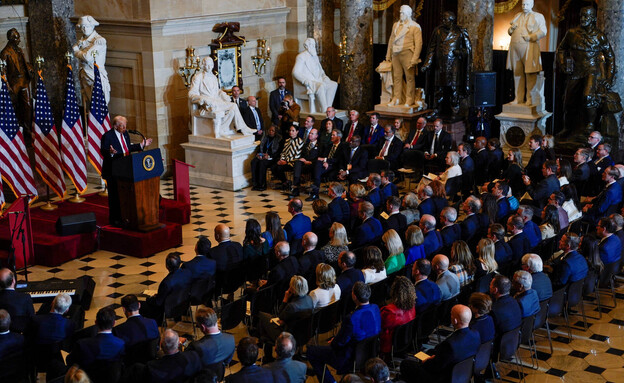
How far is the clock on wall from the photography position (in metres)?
17.7

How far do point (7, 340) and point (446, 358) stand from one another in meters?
3.90

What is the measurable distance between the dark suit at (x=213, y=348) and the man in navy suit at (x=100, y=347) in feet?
2.19

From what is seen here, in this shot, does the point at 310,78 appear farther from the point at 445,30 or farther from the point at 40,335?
the point at 40,335

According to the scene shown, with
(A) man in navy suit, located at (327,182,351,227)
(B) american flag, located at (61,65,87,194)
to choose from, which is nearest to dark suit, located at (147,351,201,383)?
(A) man in navy suit, located at (327,182,351,227)

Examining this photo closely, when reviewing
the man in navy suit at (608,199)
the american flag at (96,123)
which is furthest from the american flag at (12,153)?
the man in navy suit at (608,199)

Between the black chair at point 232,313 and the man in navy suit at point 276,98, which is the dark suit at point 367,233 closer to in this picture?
the black chair at point 232,313

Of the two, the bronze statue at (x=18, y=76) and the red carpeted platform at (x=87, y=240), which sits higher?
the bronze statue at (x=18, y=76)

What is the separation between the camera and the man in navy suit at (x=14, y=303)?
28.4 ft

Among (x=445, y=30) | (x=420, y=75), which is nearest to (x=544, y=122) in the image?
(x=445, y=30)

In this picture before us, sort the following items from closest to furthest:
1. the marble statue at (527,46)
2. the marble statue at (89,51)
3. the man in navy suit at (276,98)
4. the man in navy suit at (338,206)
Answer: the man in navy suit at (338,206) → the marble statue at (89,51) → the marble statue at (527,46) → the man in navy suit at (276,98)

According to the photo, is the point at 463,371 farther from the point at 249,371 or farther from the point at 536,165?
the point at 536,165

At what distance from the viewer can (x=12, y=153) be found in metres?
13.3

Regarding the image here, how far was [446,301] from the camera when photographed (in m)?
8.99

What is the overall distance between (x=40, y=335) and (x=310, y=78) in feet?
37.6
